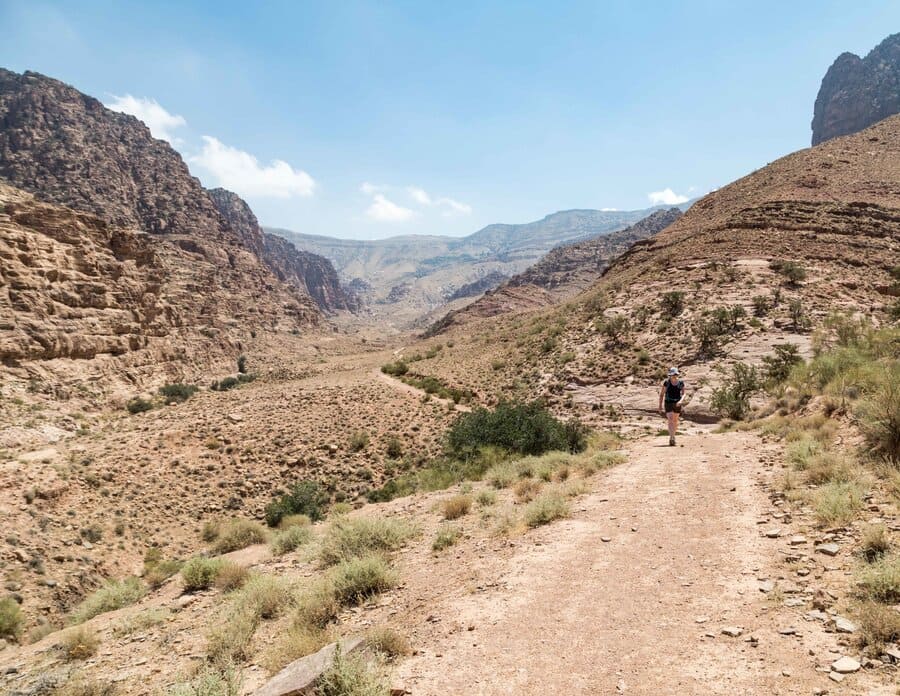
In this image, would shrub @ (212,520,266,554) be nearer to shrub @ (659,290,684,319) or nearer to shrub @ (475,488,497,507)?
shrub @ (475,488,497,507)

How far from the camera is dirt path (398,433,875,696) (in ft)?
11.2

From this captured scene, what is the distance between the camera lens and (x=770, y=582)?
14.5ft

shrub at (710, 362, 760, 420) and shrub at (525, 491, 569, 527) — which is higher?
shrub at (710, 362, 760, 420)

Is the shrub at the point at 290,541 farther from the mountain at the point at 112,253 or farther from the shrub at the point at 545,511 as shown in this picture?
the mountain at the point at 112,253

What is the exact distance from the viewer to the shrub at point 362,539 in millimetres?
7258

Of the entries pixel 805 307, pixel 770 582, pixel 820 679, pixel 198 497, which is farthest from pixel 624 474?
pixel 805 307

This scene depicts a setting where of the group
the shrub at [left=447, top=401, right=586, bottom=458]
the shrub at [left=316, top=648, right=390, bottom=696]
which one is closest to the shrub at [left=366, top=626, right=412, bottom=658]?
the shrub at [left=316, top=648, right=390, bottom=696]

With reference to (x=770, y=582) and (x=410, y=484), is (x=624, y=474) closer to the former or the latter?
(x=770, y=582)

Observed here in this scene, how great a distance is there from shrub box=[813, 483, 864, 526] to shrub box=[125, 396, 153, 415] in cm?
3273

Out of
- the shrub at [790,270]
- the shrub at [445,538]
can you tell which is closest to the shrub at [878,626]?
the shrub at [445,538]

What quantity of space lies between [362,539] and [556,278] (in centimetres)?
9401

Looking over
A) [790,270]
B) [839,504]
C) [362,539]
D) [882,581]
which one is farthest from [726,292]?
[362,539]

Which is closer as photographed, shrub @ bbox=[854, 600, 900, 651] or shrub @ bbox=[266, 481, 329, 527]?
shrub @ bbox=[854, 600, 900, 651]

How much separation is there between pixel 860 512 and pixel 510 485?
610 centimetres
